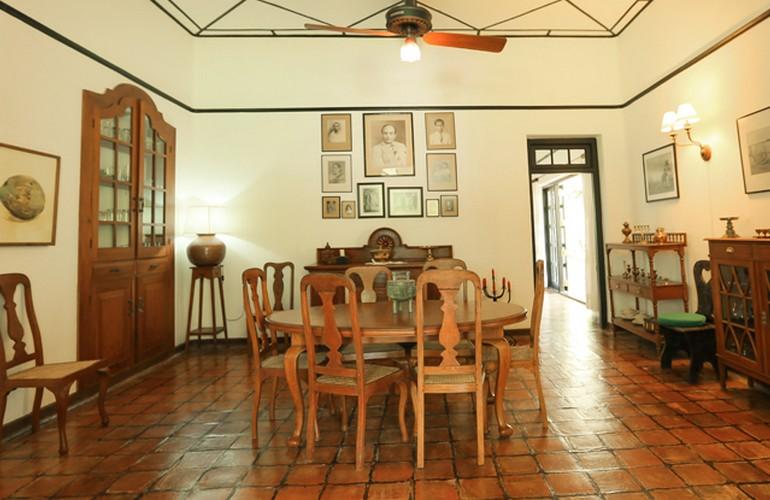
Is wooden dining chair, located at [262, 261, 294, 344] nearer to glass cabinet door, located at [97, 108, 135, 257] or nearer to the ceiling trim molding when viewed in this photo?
glass cabinet door, located at [97, 108, 135, 257]

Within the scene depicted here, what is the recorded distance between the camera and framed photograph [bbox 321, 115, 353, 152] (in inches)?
203

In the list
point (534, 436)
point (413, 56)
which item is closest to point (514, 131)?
point (413, 56)

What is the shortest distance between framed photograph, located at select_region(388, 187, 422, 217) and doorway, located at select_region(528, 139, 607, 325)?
5.23 feet

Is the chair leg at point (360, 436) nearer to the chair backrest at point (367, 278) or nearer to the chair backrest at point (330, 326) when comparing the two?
the chair backrest at point (330, 326)

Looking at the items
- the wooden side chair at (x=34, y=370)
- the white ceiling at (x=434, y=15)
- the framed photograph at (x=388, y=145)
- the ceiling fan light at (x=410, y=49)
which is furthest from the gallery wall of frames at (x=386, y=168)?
the wooden side chair at (x=34, y=370)

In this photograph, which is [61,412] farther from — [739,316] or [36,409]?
[739,316]

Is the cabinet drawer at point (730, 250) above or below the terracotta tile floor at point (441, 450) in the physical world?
above

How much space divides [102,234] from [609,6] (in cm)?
605

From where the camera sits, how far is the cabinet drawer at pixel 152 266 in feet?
13.0

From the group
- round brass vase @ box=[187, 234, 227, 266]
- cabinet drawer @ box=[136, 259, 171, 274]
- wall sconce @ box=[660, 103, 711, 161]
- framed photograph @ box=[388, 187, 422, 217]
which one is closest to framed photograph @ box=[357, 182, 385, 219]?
framed photograph @ box=[388, 187, 422, 217]

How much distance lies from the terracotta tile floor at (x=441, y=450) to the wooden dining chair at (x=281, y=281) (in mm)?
1491

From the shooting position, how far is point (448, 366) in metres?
2.18

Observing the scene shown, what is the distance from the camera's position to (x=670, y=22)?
4176 mm

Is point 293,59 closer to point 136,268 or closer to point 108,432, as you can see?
point 136,268
